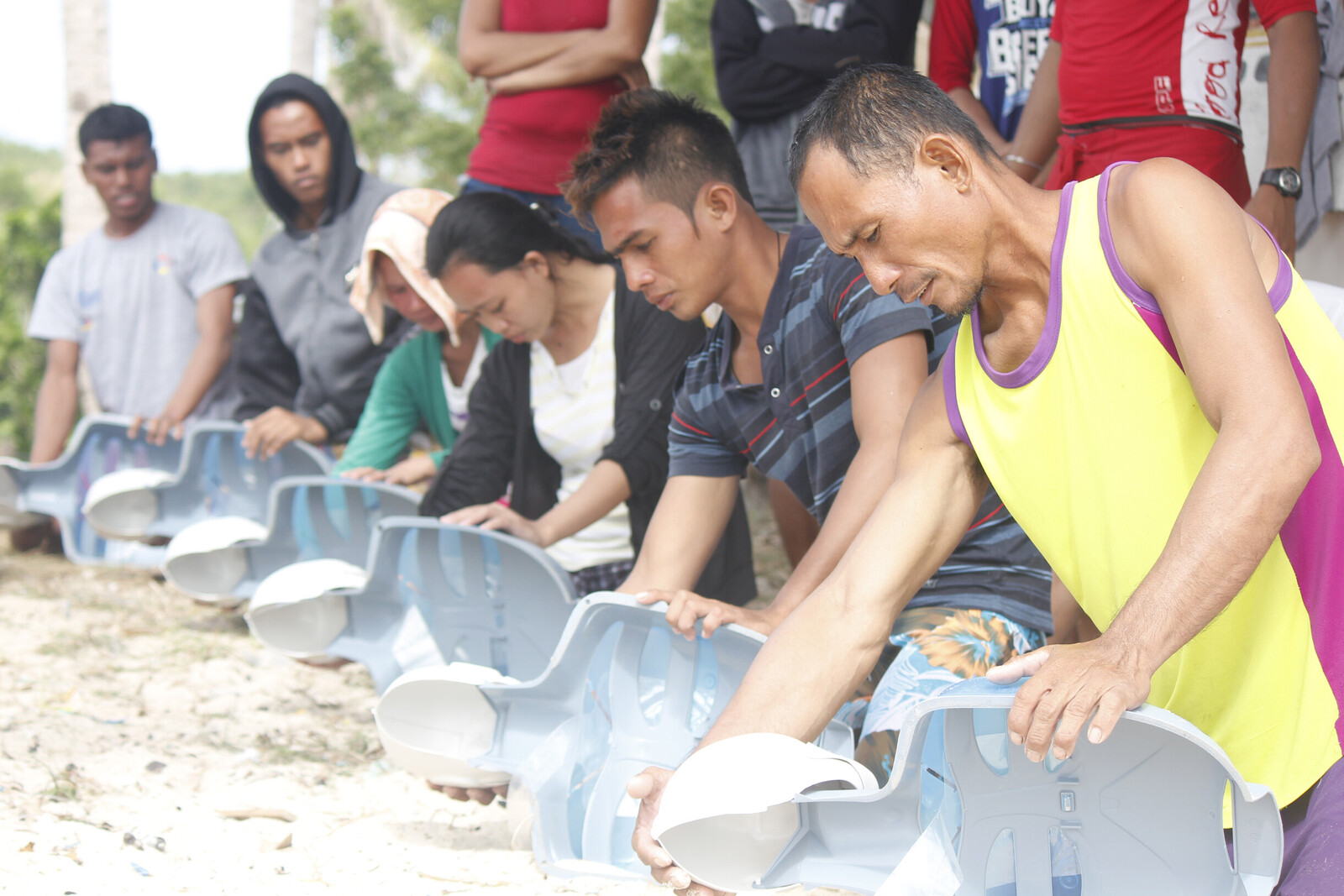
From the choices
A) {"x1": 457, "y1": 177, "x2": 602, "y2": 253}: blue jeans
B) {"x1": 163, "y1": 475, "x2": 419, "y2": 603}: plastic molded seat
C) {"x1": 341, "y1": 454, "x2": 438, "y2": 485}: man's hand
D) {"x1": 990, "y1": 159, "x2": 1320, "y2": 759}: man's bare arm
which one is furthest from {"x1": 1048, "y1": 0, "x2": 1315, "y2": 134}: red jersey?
{"x1": 341, "y1": 454, "x2": 438, "y2": 485}: man's hand

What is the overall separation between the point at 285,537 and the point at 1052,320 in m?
2.44

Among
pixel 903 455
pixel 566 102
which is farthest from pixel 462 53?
pixel 903 455

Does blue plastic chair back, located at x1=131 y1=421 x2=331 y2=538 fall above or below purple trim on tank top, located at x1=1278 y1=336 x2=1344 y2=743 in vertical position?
below

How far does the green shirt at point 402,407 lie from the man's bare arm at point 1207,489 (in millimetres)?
2522

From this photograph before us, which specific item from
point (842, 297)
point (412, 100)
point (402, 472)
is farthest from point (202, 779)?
point (412, 100)

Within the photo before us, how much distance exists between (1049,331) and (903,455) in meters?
0.31

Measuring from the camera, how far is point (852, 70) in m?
1.59

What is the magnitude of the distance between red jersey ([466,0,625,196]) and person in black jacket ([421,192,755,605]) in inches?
15.2

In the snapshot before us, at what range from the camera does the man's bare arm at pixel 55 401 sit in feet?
15.0

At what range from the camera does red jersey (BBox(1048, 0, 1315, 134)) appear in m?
2.26

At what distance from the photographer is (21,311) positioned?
7.62 meters

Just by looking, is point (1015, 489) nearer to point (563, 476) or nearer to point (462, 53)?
point (563, 476)

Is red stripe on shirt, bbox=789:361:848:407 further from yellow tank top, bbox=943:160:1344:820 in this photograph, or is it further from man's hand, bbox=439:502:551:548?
man's hand, bbox=439:502:551:548

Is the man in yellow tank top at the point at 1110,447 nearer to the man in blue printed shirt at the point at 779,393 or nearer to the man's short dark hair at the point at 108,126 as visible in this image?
the man in blue printed shirt at the point at 779,393
